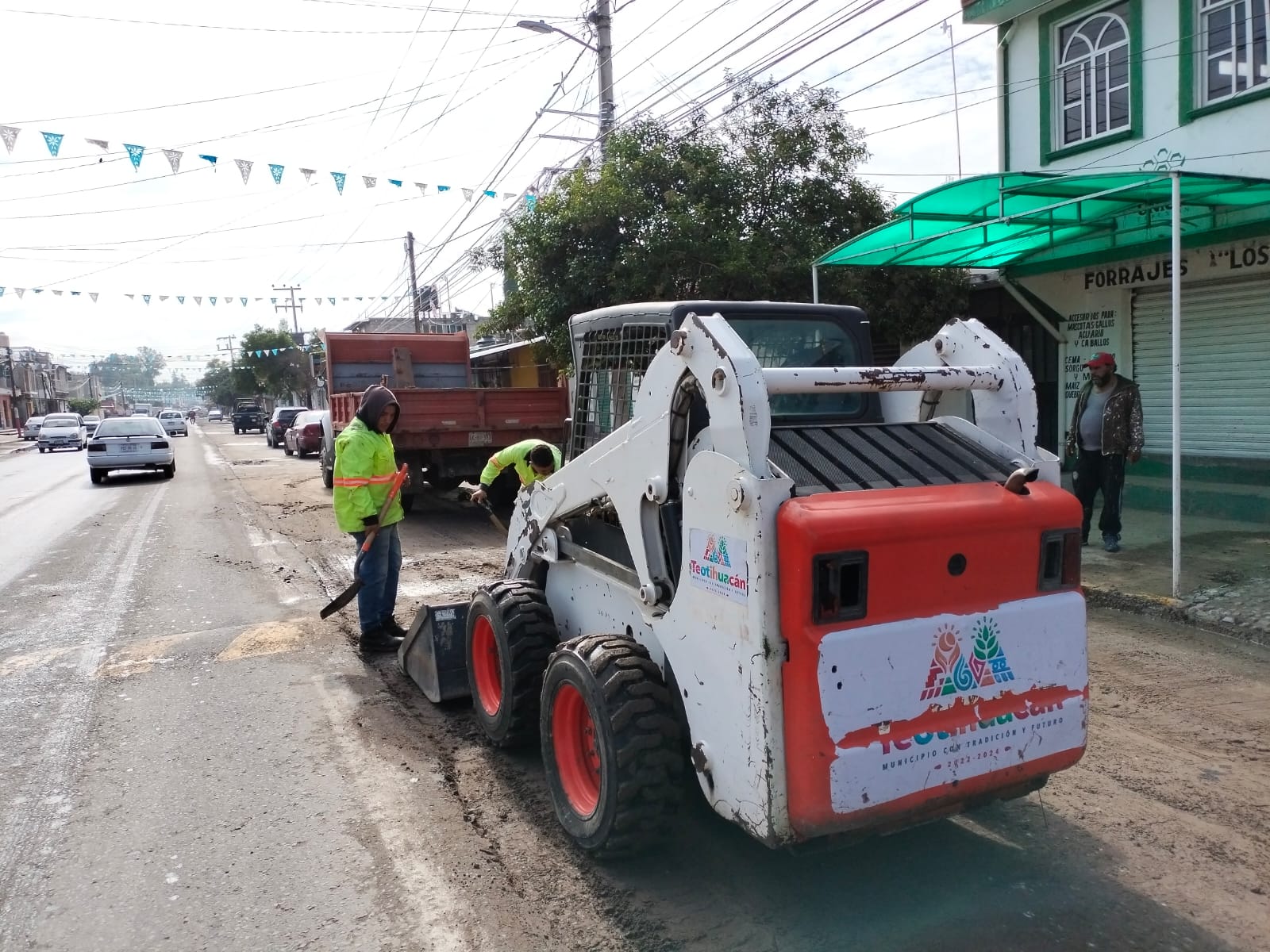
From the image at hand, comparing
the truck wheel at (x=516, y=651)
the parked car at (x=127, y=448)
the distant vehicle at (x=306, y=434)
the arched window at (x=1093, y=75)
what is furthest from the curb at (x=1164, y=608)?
the distant vehicle at (x=306, y=434)

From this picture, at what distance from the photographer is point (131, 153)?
12.9 meters

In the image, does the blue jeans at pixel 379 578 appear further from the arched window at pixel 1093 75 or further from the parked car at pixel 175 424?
the parked car at pixel 175 424

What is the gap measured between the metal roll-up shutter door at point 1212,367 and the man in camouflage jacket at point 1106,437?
7.82ft

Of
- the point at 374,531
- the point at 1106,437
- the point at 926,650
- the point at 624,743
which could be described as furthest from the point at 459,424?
the point at 926,650

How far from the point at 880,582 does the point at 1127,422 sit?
20.3 ft

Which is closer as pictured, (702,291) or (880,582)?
(880,582)

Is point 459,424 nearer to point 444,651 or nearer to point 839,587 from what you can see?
point 444,651

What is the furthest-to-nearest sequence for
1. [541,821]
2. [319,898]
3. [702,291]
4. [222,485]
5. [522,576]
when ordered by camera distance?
1. [222,485]
2. [702,291]
3. [522,576]
4. [541,821]
5. [319,898]

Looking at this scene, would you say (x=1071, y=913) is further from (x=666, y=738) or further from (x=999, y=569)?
→ (x=666, y=738)

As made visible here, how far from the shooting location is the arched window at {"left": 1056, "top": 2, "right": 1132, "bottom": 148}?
10242 mm

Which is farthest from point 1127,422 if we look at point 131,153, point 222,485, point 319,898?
point 222,485

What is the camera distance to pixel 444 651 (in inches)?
201

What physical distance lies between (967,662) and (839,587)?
0.57 m

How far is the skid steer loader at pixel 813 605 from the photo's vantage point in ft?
8.95
